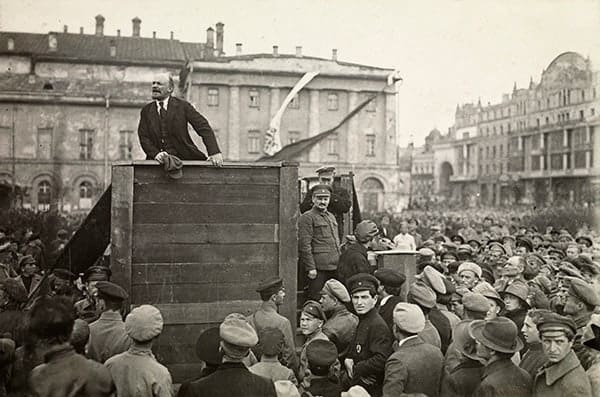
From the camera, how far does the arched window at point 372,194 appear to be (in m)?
43.8

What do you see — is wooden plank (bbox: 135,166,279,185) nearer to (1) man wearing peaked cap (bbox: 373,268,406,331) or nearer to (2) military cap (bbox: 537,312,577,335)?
(1) man wearing peaked cap (bbox: 373,268,406,331)

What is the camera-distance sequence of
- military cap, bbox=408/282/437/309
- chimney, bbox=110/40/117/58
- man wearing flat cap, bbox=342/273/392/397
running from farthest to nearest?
chimney, bbox=110/40/117/58 → military cap, bbox=408/282/437/309 → man wearing flat cap, bbox=342/273/392/397

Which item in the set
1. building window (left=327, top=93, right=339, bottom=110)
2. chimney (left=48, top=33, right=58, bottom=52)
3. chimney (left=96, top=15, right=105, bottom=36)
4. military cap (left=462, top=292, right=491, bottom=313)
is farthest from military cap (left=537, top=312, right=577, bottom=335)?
chimney (left=96, top=15, right=105, bottom=36)

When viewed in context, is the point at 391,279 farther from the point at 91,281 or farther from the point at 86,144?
the point at 86,144

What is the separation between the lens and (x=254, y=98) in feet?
140

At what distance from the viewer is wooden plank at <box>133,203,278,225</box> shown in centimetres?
532

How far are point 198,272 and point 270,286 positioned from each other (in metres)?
0.67

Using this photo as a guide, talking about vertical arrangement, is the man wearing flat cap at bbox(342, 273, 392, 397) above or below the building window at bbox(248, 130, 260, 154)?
below

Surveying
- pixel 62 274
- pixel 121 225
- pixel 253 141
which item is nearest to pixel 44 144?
pixel 253 141

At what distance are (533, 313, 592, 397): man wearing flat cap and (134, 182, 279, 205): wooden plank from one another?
8.67 ft

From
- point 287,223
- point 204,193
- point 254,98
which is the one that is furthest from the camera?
point 254,98

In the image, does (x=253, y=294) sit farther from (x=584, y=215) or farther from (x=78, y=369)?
(x=584, y=215)

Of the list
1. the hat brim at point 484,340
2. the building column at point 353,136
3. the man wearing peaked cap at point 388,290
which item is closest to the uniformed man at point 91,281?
the man wearing peaked cap at point 388,290

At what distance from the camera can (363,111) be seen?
4444cm
